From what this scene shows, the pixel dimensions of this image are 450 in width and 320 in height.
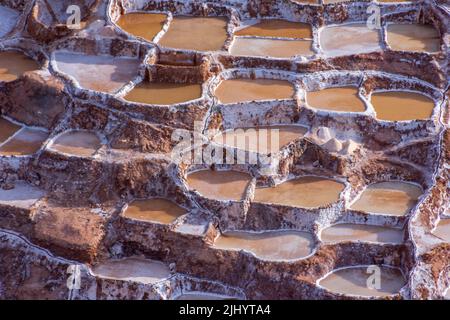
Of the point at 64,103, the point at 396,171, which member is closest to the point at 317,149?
the point at 396,171

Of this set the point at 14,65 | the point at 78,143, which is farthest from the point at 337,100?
the point at 14,65

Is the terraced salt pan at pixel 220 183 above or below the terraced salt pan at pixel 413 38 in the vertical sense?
below

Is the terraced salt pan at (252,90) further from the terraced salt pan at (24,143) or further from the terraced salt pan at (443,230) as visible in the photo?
the terraced salt pan at (443,230)

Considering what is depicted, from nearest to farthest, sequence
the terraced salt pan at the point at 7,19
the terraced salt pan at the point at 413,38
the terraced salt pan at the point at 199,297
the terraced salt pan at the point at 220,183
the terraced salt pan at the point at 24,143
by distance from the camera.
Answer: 1. the terraced salt pan at the point at 199,297
2. the terraced salt pan at the point at 220,183
3. the terraced salt pan at the point at 24,143
4. the terraced salt pan at the point at 413,38
5. the terraced salt pan at the point at 7,19

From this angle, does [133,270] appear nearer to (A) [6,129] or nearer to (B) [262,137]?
(B) [262,137]

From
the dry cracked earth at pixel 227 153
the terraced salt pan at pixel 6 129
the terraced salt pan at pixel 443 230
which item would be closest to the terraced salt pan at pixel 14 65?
the dry cracked earth at pixel 227 153

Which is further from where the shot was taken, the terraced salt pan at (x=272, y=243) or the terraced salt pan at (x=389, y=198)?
the terraced salt pan at (x=389, y=198)

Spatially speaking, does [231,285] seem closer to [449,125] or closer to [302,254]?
[302,254]
